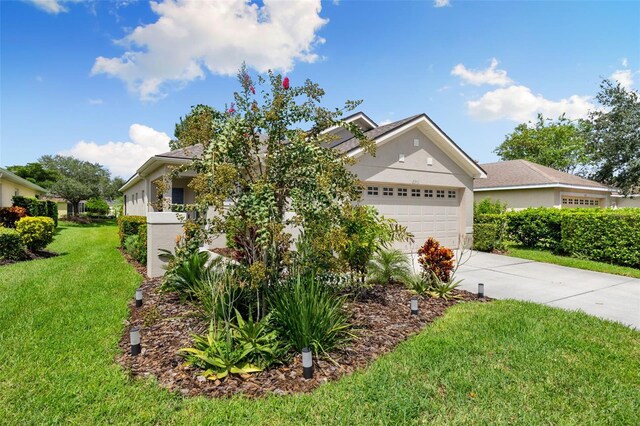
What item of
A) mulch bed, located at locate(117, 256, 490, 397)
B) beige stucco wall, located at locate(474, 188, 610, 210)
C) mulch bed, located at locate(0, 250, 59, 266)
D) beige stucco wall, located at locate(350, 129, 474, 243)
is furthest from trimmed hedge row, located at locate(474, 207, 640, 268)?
mulch bed, located at locate(0, 250, 59, 266)

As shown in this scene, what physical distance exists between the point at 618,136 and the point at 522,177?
9013mm

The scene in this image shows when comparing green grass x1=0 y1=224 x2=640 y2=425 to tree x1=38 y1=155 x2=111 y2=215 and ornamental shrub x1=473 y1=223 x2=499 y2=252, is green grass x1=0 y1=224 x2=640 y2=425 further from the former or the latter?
tree x1=38 y1=155 x2=111 y2=215

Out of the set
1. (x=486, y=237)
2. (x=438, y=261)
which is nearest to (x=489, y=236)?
(x=486, y=237)

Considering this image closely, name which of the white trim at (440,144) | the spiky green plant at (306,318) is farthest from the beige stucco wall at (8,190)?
the spiky green plant at (306,318)

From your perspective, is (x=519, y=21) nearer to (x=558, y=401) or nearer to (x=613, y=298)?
(x=613, y=298)

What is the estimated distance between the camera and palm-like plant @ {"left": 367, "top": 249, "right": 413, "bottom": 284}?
21.9ft

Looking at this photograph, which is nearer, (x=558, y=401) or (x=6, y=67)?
(x=558, y=401)

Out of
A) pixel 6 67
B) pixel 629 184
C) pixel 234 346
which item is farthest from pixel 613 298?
pixel 629 184

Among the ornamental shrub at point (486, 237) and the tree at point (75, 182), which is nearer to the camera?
the ornamental shrub at point (486, 237)

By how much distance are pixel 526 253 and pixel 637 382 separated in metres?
9.85

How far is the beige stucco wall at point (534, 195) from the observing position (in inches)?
712

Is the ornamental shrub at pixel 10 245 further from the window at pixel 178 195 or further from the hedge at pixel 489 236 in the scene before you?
the hedge at pixel 489 236

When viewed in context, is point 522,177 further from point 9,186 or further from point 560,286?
point 9,186

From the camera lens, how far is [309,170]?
13.6 feet
